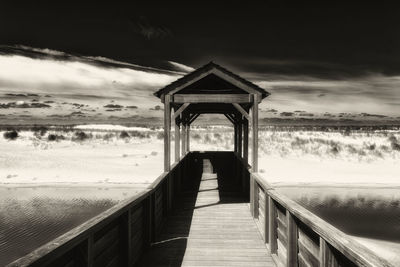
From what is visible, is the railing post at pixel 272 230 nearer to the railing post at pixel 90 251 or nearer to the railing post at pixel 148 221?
the railing post at pixel 148 221

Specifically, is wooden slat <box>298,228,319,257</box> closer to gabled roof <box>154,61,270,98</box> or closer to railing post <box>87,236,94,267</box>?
railing post <box>87,236,94,267</box>

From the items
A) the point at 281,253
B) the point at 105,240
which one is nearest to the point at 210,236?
the point at 281,253

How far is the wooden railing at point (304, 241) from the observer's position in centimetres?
249

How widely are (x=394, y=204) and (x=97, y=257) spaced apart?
43.1ft

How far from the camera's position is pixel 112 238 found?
4086mm

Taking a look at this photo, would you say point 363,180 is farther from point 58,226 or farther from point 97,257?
point 97,257

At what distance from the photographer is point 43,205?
12930 millimetres

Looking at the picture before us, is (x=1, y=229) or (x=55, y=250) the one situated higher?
(x=55, y=250)

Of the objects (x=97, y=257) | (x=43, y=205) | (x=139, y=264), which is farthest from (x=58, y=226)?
A: (x=97, y=257)

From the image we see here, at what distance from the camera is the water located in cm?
870

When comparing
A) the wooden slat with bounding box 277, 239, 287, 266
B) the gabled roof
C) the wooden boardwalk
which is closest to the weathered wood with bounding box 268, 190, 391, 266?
the wooden slat with bounding box 277, 239, 287, 266

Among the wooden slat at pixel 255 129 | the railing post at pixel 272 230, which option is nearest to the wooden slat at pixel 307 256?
the railing post at pixel 272 230

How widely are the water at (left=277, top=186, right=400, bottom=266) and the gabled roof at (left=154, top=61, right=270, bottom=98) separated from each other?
4937mm

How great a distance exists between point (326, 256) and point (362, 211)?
34.0ft
